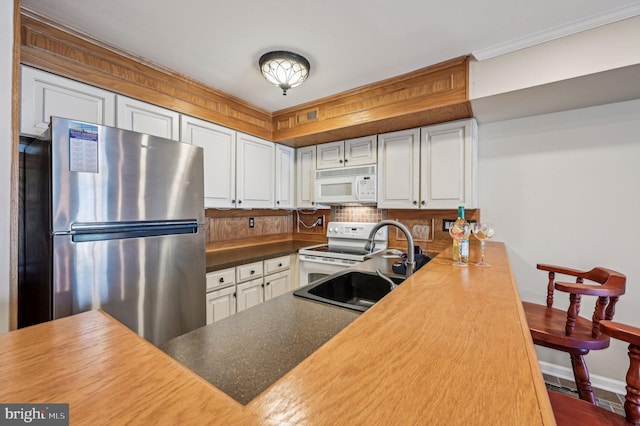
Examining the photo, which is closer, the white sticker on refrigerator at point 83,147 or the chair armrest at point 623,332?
the chair armrest at point 623,332

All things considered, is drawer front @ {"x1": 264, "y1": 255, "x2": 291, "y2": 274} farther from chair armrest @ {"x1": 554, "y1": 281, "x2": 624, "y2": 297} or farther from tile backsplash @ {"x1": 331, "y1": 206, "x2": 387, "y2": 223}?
chair armrest @ {"x1": 554, "y1": 281, "x2": 624, "y2": 297}

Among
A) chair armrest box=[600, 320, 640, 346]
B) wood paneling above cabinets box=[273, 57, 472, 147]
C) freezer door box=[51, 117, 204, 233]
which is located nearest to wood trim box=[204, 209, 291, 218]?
wood paneling above cabinets box=[273, 57, 472, 147]

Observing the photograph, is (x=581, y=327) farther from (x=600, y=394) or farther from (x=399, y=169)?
(x=399, y=169)

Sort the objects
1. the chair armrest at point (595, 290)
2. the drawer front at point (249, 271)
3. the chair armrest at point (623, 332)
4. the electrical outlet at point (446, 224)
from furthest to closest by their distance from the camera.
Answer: the electrical outlet at point (446, 224), the drawer front at point (249, 271), the chair armrest at point (595, 290), the chair armrest at point (623, 332)

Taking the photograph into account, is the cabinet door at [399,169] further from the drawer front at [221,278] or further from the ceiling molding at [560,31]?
the drawer front at [221,278]

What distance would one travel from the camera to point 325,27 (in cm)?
162

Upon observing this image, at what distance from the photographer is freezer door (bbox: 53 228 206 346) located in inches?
50.3

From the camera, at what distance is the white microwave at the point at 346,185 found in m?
2.74

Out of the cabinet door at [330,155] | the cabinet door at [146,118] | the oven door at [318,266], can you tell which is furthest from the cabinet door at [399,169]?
the cabinet door at [146,118]

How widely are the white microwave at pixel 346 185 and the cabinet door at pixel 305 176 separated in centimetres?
10

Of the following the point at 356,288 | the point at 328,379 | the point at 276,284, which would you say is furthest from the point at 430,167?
the point at 328,379

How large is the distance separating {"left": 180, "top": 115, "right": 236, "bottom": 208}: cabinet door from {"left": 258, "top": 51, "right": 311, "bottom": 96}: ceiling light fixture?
765 mm

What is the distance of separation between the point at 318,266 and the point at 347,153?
1256mm

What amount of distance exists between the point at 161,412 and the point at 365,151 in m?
2.69
